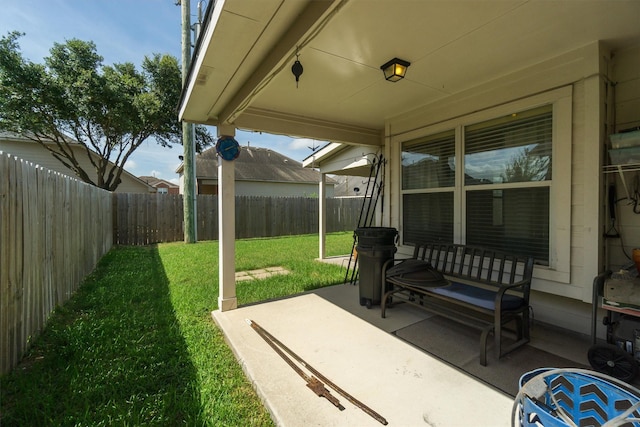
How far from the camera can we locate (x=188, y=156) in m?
8.97

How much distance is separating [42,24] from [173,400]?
13.2 m

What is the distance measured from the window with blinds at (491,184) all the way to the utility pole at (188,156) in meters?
7.53

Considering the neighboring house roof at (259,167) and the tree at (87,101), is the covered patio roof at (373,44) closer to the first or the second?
the tree at (87,101)

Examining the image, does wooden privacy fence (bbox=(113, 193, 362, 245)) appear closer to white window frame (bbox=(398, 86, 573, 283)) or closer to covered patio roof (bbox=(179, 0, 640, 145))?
covered patio roof (bbox=(179, 0, 640, 145))

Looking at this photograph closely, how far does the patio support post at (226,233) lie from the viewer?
349cm

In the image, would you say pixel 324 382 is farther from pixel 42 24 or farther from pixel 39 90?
pixel 39 90

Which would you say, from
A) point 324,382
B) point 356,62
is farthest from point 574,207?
point 324,382

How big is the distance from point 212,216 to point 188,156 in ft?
7.95

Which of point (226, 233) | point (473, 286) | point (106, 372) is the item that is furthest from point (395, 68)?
point (106, 372)

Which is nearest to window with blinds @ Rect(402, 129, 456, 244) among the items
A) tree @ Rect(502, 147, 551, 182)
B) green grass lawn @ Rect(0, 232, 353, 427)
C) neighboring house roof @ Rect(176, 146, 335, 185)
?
tree @ Rect(502, 147, 551, 182)

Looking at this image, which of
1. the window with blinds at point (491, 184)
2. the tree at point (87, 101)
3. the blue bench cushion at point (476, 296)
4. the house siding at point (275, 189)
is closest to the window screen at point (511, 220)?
the window with blinds at point (491, 184)

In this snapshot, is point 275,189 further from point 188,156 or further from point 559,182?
point 559,182

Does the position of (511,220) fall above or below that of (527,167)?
below

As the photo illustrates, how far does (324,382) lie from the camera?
204 centimetres
